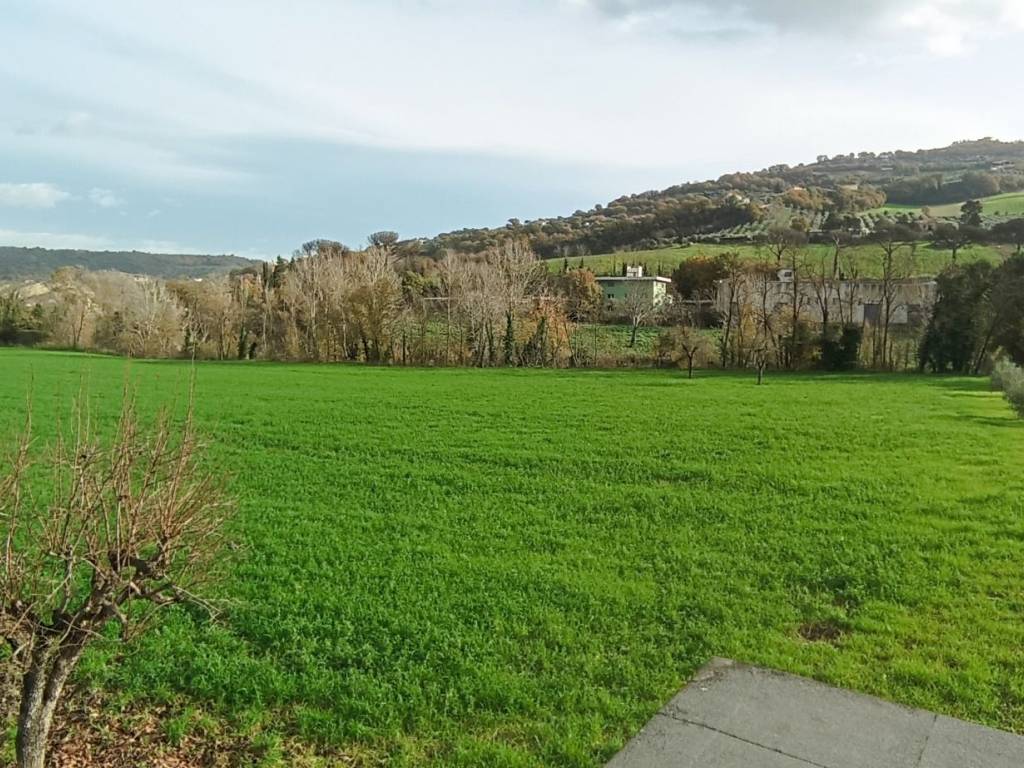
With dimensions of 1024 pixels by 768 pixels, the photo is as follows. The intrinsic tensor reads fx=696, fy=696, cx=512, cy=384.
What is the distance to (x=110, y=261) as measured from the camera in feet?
368

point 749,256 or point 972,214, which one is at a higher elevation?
point 972,214

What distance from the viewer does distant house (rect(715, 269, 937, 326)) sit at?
120 feet

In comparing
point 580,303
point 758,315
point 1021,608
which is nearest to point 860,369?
point 758,315

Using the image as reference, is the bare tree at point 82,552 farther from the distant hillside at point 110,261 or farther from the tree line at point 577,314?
the distant hillside at point 110,261

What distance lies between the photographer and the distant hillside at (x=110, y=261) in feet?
352

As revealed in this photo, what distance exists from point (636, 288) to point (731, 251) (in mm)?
17097

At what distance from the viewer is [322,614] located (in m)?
5.54

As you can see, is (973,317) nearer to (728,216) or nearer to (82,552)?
(82,552)

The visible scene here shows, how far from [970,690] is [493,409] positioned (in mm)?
14997

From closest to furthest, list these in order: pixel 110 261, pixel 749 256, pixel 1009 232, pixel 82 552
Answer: pixel 82 552, pixel 1009 232, pixel 749 256, pixel 110 261

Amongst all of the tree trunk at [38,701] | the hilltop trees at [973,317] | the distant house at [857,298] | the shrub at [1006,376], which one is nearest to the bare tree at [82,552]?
the tree trunk at [38,701]

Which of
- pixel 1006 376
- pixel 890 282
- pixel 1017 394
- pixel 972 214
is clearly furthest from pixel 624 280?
pixel 1017 394

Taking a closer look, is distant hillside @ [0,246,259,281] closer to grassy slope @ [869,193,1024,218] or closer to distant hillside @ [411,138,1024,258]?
distant hillside @ [411,138,1024,258]

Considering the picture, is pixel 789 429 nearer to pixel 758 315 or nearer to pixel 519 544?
pixel 519 544
